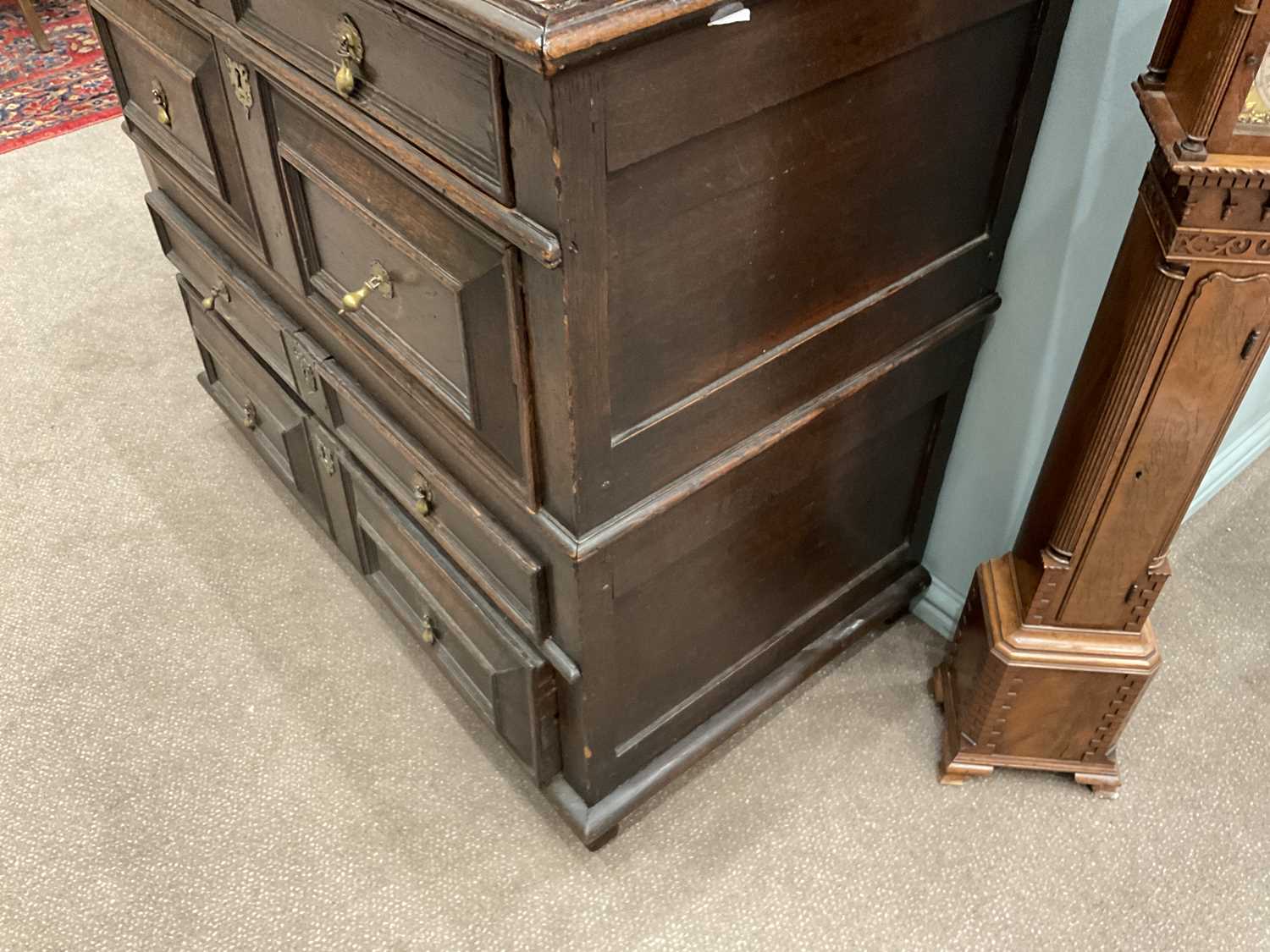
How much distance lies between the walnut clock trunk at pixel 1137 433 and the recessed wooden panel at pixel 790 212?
0.57ft

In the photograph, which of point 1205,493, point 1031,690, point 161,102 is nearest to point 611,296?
point 1031,690

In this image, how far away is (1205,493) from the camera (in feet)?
5.71

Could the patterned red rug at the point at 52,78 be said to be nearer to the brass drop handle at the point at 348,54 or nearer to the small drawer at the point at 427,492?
the small drawer at the point at 427,492

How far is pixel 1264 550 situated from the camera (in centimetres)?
168

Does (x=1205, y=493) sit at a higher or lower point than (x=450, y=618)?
lower

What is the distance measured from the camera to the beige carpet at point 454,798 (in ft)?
4.06

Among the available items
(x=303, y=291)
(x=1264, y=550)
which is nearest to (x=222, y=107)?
(x=303, y=291)

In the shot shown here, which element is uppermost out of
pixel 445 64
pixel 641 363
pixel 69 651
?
pixel 445 64

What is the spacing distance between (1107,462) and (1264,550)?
34.1 inches

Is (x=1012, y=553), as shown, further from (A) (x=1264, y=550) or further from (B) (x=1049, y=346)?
(A) (x=1264, y=550)

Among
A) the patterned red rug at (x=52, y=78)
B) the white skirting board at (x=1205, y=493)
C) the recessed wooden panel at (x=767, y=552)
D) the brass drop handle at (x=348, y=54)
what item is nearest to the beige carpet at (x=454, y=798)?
the white skirting board at (x=1205, y=493)

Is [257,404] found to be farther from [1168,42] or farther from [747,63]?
[1168,42]

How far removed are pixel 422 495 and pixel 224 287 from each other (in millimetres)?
598

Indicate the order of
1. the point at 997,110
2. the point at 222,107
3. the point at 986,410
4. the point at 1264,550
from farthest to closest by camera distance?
1. the point at 1264,550
2. the point at 986,410
3. the point at 222,107
4. the point at 997,110
